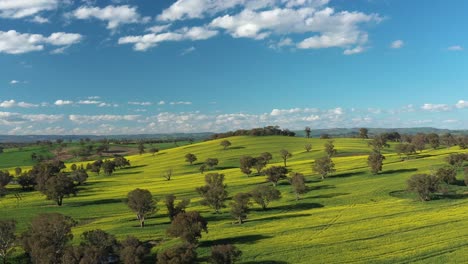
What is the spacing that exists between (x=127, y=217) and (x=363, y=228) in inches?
1856

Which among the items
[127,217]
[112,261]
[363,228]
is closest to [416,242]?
[363,228]

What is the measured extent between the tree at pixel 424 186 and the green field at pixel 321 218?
7.84ft

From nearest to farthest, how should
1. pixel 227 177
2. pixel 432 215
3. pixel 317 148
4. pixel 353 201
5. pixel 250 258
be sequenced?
1. pixel 250 258
2. pixel 432 215
3. pixel 353 201
4. pixel 227 177
5. pixel 317 148

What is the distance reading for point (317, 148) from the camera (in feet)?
647

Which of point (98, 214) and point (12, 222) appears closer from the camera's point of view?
point (12, 222)

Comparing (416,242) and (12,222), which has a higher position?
(12,222)

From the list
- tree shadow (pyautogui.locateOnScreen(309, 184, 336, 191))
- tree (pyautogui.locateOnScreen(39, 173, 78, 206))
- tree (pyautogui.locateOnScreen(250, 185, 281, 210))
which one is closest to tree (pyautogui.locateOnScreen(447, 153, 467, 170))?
tree shadow (pyautogui.locateOnScreen(309, 184, 336, 191))

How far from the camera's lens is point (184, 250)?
175 feet

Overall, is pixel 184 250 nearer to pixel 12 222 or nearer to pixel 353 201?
pixel 12 222

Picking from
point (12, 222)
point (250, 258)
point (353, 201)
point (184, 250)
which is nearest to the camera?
point (184, 250)

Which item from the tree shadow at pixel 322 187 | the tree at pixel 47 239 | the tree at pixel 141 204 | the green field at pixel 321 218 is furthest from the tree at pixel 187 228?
the tree shadow at pixel 322 187

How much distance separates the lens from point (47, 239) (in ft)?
187

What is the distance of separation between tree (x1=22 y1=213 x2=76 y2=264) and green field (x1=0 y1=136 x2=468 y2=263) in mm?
8262

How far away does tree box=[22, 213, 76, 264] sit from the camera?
173 ft
